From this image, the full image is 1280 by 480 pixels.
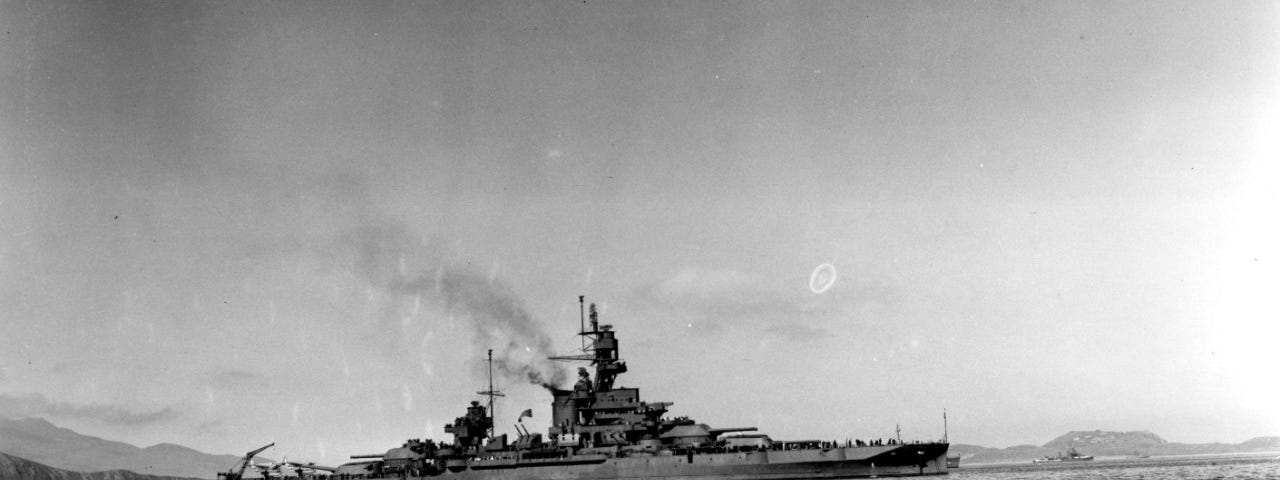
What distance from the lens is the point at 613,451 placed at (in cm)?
5953

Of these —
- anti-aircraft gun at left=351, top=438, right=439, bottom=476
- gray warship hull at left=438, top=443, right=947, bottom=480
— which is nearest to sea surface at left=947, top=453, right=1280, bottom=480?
gray warship hull at left=438, top=443, right=947, bottom=480

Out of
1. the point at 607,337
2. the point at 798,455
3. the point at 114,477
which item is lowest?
the point at 114,477

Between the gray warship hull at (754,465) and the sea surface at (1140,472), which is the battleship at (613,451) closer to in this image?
the gray warship hull at (754,465)

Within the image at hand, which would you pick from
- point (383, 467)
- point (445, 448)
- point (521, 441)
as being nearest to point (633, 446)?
point (521, 441)

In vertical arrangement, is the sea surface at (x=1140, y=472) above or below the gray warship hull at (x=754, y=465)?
below

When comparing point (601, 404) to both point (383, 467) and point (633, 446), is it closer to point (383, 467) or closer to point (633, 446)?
point (633, 446)

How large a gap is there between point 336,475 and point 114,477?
477 ft

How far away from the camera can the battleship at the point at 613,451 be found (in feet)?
183

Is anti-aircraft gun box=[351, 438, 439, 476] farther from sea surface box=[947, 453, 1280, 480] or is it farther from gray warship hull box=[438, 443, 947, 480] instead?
sea surface box=[947, 453, 1280, 480]

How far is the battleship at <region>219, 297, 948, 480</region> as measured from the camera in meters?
55.7

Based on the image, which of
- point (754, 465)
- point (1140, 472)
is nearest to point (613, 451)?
point (754, 465)

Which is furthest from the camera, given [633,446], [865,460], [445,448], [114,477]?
[114,477]

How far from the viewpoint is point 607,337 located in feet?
214

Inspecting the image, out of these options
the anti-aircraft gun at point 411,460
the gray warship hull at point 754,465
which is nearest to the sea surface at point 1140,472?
the gray warship hull at point 754,465
